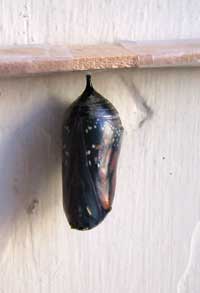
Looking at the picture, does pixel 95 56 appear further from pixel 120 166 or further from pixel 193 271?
pixel 193 271

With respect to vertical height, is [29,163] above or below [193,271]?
above

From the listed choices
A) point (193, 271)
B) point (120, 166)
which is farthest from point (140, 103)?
point (193, 271)

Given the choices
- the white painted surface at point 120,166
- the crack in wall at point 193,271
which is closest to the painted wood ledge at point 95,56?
the white painted surface at point 120,166

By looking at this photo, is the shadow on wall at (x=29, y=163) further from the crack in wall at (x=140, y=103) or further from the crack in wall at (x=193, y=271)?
the crack in wall at (x=193, y=271)

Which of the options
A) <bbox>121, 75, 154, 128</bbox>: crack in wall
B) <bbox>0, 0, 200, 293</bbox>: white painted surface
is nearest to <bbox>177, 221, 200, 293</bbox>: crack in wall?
<bbox>0, 0, 200, 293</bbox>: white painted surface

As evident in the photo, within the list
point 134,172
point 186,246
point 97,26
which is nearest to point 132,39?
point 97,26

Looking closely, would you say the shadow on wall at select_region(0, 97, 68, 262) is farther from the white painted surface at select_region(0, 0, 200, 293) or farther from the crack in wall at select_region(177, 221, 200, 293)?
the crack in wall at select_region(177, 221, 200, 293)

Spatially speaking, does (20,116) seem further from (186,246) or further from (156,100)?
(186,246)
